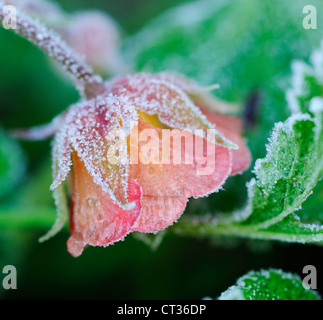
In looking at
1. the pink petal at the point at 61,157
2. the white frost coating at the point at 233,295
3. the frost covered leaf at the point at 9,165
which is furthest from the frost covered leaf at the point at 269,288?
the frost covered leaf at the point at 9,165

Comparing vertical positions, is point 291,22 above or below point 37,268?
above

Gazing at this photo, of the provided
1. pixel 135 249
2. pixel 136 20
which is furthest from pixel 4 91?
pixel 135 249

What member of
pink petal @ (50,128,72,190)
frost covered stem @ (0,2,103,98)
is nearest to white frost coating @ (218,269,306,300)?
pink petal @ (50,128,72,190)

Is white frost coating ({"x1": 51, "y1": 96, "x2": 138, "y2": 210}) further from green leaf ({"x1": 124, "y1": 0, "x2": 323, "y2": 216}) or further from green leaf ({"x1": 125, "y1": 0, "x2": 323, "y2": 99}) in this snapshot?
green leaf ({"x1": 125, "y1": 0, "x2": 323, "y2": 99})

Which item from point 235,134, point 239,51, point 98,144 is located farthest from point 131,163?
point 239,51

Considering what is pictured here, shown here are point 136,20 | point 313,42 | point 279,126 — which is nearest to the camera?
point 279,126

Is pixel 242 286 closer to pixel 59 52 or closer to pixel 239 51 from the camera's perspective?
pixel 59 52

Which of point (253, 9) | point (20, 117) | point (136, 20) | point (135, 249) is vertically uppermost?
point (136, 20)

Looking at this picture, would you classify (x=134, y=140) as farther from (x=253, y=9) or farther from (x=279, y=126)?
(x=253, y=9)
